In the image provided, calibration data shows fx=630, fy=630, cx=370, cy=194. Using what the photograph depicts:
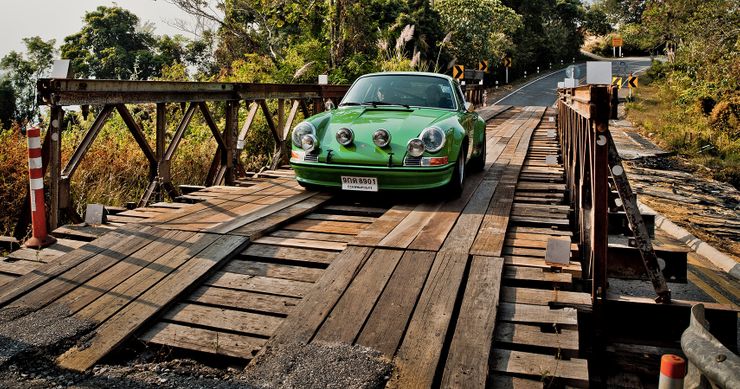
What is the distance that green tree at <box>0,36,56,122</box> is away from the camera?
107 feet

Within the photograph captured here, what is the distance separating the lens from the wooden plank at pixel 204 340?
3469 mm

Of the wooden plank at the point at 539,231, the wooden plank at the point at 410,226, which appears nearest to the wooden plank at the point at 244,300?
the wooden plank at the point at 410,226

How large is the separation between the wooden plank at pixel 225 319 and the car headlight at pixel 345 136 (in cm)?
301

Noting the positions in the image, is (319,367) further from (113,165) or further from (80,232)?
(113,165)

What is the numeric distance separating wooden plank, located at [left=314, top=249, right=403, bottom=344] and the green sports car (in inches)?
70.8

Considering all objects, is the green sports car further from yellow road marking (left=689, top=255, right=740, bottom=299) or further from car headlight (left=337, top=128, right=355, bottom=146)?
yellow road marking (left=689, top=255, right=740, bottom=299)

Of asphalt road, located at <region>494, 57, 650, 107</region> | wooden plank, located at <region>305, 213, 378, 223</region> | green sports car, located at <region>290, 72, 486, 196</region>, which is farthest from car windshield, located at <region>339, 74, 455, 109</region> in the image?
asphalt road, located at <region>494, 57, 650, 107</region>

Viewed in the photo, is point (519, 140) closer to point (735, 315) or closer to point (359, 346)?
point (735, 315)

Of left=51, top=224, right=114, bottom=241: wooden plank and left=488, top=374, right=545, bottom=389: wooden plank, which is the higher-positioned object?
left=51, top=224, right=114, bottom=241: wooden plank

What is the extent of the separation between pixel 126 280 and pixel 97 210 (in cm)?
153

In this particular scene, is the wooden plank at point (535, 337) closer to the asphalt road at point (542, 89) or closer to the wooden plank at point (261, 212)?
the wooden plank at point (261, 212)

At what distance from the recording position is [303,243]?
16.9ft

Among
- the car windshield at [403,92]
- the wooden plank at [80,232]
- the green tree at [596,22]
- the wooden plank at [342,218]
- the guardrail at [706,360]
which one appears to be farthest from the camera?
the green tree at [596,22]

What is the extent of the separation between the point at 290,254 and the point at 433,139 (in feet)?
7.56
